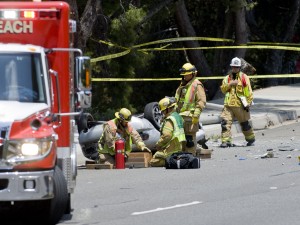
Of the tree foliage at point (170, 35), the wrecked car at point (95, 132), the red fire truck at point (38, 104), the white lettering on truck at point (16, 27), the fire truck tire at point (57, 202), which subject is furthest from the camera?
the tree foliage at point (170, 35)

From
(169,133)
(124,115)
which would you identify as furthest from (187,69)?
(124,115)

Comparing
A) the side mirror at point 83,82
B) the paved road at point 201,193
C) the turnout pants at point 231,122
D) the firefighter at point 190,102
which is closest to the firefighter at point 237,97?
the turnout pants at point 231,122

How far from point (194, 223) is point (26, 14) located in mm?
2882

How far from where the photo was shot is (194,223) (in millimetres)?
10500

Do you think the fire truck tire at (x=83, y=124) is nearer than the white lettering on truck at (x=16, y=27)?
No

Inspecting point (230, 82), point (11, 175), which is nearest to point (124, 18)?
point (230, 82)

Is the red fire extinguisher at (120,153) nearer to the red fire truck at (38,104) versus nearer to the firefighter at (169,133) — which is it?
the firefighter at (169,133)

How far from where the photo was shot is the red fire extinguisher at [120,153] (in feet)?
52.6

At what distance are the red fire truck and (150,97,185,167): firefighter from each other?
4.72m

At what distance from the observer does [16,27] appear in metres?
10.9

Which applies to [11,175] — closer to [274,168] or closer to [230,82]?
[274,168]

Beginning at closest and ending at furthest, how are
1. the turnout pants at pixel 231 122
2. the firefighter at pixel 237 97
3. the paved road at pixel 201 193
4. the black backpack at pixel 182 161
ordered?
1. the paved road at pixel 201 193
2. the black backpack at pixel 182 161
3. the turnout pants at pixel 231 122
4. the firefighter at pixel 237 97

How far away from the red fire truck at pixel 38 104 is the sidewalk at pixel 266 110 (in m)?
10.9

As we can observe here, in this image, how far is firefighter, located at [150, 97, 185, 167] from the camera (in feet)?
53.1
